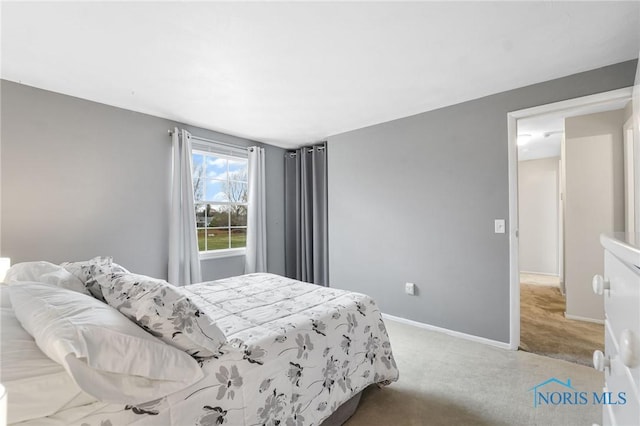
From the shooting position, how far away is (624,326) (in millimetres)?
597

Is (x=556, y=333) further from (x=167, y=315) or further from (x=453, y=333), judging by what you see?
(x=167, y=315)

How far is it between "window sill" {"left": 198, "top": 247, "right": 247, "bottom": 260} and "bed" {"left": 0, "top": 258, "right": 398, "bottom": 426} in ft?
6.10

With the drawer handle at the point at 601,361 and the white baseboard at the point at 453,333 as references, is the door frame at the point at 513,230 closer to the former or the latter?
the white baseboard at the point at 453,333

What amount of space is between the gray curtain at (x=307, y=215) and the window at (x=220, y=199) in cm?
88

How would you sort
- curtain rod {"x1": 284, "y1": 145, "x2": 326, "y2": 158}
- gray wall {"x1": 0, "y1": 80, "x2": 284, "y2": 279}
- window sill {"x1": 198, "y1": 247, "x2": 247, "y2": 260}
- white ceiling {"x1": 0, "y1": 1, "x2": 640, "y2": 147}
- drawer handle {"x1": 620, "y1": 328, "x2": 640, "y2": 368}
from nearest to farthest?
drawer handle {"x1": 620, "y1": 328, "x2": 640, "y2": 368}, white ceiling {"x1": 0, "y1": 1, "x2": 640, "y2": 147}, gray wall {"x1": 0, "y1": 80, "x2": 284, "y2": 279}, window sill {"x1": 198, "y1": 247, "x2": 247, "y2": 260}, curtain rod {"x1": 284, "y1": 145, "x2": 326, "y2": 158}

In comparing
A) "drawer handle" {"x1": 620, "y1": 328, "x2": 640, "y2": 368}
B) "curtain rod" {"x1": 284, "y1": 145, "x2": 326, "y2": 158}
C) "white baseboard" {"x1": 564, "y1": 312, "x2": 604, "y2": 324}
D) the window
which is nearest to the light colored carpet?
"white baseboard" {"x1": 564, "y1": 312, "x2": 604, "y2": 324}

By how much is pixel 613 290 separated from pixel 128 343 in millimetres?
1440

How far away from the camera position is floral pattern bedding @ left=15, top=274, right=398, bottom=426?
3.30 ft

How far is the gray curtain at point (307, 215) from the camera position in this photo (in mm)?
4465

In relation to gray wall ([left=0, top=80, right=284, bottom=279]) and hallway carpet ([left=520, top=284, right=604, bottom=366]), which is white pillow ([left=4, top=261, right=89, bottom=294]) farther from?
hallway carpet ([left=520, top=284, right=604, bottom=366])

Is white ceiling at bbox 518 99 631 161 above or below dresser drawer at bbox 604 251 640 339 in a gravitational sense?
above

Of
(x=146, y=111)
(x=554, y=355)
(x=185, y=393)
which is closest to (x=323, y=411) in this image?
(x=185, y=393)

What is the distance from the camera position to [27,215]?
2.43m

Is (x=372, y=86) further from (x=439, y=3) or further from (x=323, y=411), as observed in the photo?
(x=323, y=411)
